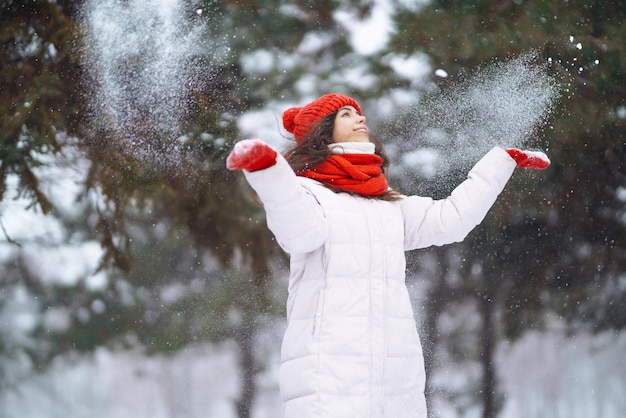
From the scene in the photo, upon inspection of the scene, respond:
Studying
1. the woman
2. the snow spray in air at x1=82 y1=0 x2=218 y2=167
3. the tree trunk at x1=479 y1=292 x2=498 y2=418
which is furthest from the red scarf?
the tree trunk at x1=479 y1=292 x2=498 y2=418

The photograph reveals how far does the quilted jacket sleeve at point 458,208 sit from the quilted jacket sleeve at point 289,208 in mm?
262

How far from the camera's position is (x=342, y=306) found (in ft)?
4.88

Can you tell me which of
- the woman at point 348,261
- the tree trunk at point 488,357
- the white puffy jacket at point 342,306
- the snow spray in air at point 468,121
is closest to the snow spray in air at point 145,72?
the snow spray in air at point 468,121

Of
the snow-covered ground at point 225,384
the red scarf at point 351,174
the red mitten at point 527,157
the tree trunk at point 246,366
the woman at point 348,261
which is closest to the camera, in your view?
the woman at point 348,261

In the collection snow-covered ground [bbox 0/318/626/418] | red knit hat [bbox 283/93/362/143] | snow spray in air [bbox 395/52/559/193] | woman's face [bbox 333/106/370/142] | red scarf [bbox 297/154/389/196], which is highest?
snow spray in air [bbox 395/52/559/193]

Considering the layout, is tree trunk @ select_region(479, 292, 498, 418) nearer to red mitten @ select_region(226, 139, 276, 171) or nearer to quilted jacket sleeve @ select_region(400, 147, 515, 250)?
quilted jacket sleeve @ select_region(400, 147, 515, 250)

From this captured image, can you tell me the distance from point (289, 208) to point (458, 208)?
17.1 inches

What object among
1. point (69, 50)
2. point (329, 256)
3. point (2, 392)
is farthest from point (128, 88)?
point (329, 256)

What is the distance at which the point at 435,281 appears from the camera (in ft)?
11.9

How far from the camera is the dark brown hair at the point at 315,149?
167 centimetres

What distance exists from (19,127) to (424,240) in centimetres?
227

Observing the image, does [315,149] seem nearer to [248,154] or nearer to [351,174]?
[351,174]

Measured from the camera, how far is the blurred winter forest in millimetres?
3424

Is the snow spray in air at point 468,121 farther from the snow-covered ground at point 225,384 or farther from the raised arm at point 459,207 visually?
the raised arm at point 459,207
